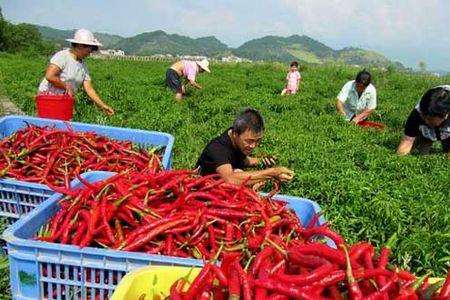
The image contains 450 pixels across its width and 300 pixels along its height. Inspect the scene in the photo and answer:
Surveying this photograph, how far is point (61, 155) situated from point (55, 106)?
2.17 meters

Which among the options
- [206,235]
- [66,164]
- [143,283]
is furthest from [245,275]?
[66,164]

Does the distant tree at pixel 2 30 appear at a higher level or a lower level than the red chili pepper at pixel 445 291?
higher

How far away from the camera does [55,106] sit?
23.0 ft

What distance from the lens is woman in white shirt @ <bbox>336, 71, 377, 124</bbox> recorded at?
1108 cm

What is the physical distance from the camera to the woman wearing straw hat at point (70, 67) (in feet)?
24.3

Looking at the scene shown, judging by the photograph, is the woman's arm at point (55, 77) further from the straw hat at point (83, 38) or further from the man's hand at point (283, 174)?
the man's hand at point (283, 174)

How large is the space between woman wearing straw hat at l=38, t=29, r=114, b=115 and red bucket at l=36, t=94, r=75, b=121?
420 millimetres

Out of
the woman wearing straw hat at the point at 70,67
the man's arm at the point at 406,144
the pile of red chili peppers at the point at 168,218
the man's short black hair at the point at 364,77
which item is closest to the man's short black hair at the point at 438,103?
the man's arm at the point at 406,144

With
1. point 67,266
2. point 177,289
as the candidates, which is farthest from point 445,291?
point 67,266

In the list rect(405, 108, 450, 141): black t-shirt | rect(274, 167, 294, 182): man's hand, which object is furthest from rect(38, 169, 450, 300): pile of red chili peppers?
rect(405, 108, 450, 141): black t-shirt

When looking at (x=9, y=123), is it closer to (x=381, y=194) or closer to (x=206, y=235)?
(x=206, y=235)

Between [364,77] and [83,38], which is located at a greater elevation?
[83,38]

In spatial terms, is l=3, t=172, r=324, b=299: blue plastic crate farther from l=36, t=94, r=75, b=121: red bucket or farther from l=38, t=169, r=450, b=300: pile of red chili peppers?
l=36, t=94, r=75, b=121: red bucket

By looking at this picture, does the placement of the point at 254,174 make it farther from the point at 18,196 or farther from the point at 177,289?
the point at 177,289
